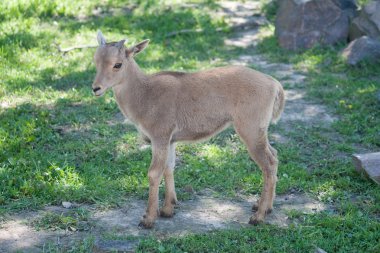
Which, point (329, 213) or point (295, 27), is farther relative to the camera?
point (295, 27)

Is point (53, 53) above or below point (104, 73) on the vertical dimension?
below

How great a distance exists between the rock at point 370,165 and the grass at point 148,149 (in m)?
0.17

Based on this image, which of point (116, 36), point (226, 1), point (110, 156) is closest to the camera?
point (110, 156)

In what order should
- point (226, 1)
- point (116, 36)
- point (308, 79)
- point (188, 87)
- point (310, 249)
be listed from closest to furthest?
point (310, 249) → point (188, 87) → point (308, 79) → point (116, 36) → point (226, 1)

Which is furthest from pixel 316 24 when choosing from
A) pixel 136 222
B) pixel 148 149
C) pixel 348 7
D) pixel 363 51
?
pixel 136 222

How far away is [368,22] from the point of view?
12.6m

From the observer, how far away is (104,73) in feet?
20.8

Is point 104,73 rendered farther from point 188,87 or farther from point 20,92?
point 20,92

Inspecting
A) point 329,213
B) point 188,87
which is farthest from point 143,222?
point 329,213

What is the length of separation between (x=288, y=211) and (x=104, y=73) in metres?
2.60

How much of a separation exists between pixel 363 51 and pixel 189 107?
6204 mm

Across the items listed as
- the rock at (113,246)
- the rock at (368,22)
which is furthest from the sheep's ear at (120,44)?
the rock at (368,22)

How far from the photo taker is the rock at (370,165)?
24.0 feet

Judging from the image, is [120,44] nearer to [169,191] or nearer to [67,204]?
[169,191]
